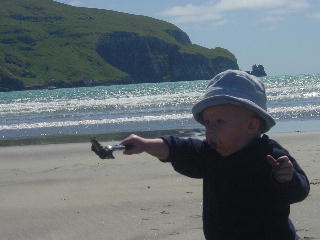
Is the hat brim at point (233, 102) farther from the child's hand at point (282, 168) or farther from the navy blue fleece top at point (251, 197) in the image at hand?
the child's hand at point (282, 168)

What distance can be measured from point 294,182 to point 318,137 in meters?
14.6

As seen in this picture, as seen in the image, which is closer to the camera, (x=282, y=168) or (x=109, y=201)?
(x=282, y=168)

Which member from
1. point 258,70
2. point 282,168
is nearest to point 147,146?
point 282,168

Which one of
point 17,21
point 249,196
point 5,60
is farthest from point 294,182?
point 17,21

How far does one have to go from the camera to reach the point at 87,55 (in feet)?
502

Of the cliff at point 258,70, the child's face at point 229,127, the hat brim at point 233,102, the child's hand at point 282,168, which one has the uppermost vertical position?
the hat brim at point 233,102

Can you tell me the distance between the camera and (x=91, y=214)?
7.81 m

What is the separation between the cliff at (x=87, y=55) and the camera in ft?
457

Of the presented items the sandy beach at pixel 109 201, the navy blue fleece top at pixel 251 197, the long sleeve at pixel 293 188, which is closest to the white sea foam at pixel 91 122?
the sandy beach at pixel 109 201

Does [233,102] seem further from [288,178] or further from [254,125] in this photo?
[288,178]

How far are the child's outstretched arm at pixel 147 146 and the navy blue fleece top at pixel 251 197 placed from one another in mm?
225

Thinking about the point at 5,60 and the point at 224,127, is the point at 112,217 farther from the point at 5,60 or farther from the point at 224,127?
the point at 5,60

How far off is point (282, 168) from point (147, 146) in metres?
0.56

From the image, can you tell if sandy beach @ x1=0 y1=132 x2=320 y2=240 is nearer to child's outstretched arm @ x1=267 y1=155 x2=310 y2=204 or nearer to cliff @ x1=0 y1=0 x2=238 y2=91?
child's outstretched arm @ x1=267 y1=155 x2=310 y2=204
